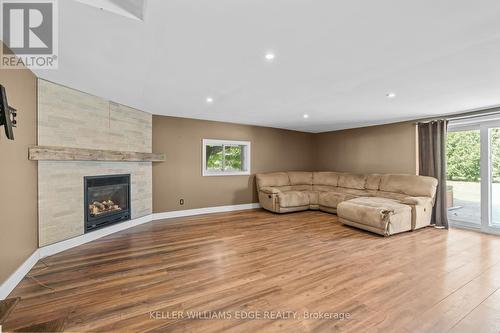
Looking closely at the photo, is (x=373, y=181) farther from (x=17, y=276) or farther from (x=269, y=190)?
(x=17, y=276)

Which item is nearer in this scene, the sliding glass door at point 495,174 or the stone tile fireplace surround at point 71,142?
the stone tile fireplace surround at point 71,142

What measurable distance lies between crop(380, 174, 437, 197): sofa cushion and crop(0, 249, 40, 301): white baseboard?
624 centimetres

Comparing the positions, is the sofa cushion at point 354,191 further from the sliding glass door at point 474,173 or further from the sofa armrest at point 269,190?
the sofa armrest at point 269,190

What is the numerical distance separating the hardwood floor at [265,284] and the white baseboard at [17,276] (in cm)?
7

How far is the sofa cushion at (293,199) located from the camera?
5480 millimetres

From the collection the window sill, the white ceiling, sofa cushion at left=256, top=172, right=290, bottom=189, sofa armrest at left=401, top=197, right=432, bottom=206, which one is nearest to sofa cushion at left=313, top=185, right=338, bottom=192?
sofa cushion at left=256, top=172, right=290, bottom=189

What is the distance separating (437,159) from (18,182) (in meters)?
6.70

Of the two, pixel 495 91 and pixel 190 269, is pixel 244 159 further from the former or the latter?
pixel 495 91

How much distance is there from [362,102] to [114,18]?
3627 millimetres

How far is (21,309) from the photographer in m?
1.91

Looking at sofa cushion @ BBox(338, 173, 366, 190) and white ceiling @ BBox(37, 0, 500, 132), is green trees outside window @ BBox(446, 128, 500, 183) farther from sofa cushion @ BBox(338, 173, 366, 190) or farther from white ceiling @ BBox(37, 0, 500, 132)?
sofa cushion @ BBox(338, 173, 366, 190)

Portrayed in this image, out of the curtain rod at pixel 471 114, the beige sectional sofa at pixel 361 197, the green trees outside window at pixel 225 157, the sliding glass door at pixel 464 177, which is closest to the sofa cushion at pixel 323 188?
the beige sectional sofa at pixel 361 197

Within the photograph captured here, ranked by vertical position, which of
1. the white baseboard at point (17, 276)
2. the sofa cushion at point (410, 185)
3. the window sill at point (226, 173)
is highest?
the window sill at point (226, 173)

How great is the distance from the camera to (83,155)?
3293mm
